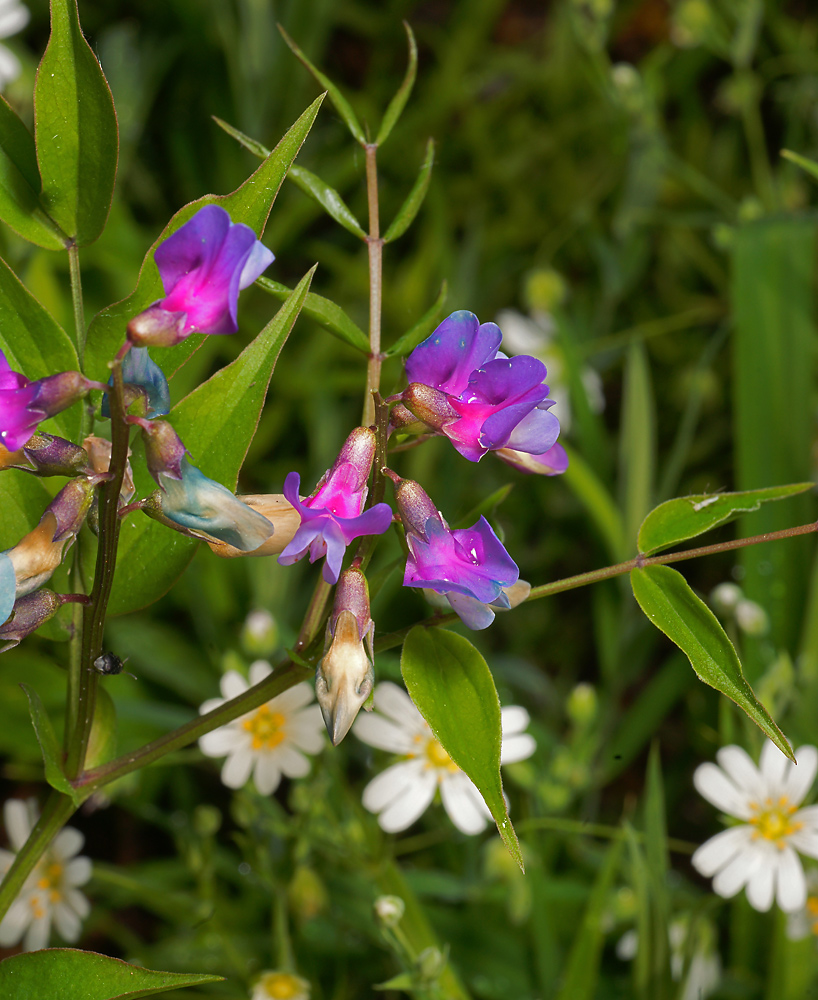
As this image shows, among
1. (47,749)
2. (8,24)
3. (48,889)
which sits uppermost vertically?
(8,24)

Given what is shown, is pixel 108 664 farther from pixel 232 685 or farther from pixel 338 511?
pixel 232 685

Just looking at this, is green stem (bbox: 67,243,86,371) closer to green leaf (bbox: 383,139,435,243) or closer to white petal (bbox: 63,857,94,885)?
green leaf (bbox: 383,139,435,243)

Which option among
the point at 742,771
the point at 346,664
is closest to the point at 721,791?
the point at 742,771

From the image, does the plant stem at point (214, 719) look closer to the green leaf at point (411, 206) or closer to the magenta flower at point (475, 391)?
the magenta flower at point (475, 391)

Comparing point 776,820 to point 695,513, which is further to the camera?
point 776,820

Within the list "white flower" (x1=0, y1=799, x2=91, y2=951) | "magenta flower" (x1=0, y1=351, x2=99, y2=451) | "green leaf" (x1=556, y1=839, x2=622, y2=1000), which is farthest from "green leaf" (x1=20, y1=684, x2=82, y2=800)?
"green leaf" (x1=556, y1=839, x2=622, y2=1000)

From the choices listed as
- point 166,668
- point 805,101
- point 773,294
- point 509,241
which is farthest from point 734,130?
point 166,668

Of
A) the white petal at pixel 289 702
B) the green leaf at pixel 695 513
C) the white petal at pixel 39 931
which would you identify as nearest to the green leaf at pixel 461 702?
the green leaf at pixel 695 513

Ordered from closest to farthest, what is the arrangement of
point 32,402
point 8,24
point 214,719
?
point 32,402
point 214,719
point 8,24
